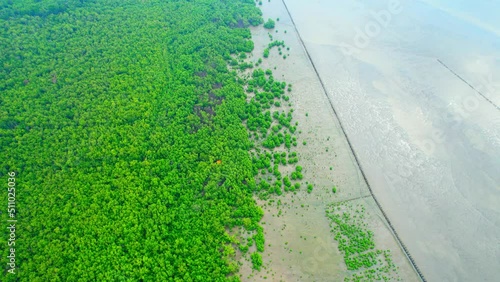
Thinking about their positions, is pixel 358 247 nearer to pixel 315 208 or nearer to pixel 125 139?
pixel 315 208

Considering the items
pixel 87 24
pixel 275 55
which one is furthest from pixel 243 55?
pixel 87 24

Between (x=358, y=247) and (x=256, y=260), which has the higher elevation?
(x=358, y=247)

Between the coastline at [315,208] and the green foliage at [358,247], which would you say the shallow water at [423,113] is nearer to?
the coastline at [315,208]

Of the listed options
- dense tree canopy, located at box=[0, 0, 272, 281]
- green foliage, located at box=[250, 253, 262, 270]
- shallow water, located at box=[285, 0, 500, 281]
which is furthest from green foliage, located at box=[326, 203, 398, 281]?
dense tree canopy, located at box=[0, 0, 272, 281]

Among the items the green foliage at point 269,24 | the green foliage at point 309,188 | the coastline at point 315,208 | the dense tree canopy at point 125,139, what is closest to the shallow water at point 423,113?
the coastline at point 315,208

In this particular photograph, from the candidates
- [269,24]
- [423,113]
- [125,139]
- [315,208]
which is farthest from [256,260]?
[269,24]

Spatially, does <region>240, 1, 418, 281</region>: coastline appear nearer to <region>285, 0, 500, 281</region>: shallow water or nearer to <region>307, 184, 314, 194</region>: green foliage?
<region>307, 184, 314, 194</region>: green foliage

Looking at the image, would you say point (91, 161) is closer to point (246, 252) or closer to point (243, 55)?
point (246, 252)

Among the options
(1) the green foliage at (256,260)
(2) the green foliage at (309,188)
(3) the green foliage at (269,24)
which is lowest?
(1) the green foliage at (256,260)

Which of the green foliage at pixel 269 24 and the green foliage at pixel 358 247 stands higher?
the green foliage at pixel 269 24
